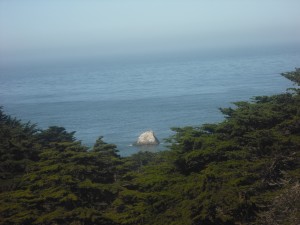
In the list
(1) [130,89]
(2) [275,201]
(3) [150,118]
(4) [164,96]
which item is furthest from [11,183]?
(1) [130,89]

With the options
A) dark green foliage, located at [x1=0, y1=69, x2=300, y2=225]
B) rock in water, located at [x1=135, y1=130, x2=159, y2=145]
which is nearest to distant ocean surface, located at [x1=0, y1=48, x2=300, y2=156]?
rock in water, located at [x1=135, y1=130, x2=159, y2=145]

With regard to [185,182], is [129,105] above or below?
below

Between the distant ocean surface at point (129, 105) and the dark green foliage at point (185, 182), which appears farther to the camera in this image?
the distant ocean surface at point (129, 105)

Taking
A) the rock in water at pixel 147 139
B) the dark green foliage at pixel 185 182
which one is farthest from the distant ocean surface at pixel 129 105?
the dark green foliage at pixel 185 182

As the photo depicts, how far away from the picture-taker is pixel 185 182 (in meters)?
10.1

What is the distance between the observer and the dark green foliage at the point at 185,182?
8898 millimetres

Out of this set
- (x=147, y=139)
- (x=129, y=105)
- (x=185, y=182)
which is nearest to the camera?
(x=185, y=182)

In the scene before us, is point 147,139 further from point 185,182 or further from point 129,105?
point 185,182

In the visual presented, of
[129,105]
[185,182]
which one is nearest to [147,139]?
[129,105]

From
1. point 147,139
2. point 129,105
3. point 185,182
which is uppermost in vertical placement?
point 185,182

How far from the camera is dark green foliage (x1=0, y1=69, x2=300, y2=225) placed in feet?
29.2

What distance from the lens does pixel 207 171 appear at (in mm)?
10023

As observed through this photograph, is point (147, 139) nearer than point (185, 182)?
No

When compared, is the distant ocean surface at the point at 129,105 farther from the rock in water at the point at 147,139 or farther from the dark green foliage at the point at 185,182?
the dark green foliage at the point at 185,182
